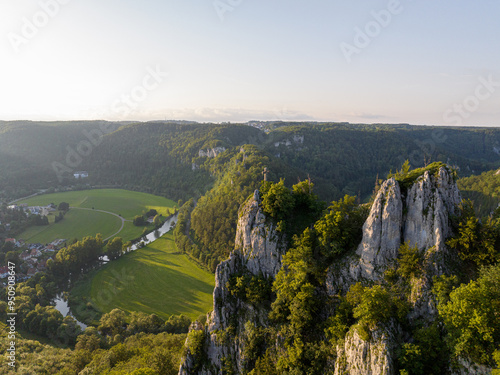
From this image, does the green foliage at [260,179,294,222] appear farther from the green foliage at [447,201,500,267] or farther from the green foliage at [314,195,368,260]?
the green foliage at [447,201,500,267]

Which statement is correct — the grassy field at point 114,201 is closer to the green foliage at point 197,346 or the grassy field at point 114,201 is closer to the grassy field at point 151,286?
the grassy field at point 151,286

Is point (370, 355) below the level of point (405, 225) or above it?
below

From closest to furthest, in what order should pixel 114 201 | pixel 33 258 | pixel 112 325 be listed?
pixel 112 325
pixel 33 258
pixel 114 201

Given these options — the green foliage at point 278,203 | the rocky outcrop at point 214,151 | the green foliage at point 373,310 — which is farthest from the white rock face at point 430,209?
the rocky outcrop at point 214,151

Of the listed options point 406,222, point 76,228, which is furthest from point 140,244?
point 406,222

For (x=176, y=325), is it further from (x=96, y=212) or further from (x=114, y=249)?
(x=96, y=212)
